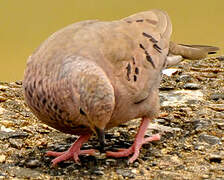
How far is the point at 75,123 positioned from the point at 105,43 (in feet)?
2.66

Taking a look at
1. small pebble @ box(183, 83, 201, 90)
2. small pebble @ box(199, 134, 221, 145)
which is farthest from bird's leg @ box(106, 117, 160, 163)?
small pebble @ box(183, 83, 201, 90)

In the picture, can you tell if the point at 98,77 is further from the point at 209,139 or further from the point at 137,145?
the point at 209,139

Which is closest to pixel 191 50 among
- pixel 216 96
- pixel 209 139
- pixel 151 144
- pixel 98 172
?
pixel 216 96

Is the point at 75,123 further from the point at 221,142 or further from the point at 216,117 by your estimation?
the point at 216,117

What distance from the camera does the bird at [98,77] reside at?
3.95 meters

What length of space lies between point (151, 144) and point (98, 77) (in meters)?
1.41

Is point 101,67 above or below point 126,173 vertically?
above

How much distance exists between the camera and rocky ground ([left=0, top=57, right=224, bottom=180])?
4500 millimetres

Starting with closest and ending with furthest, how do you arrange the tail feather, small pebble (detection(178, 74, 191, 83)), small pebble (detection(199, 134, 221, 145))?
small pebble (detection(199, 134, 221, 145)) → the tail feather → small pebble (detection(178, 74, 191, 83))

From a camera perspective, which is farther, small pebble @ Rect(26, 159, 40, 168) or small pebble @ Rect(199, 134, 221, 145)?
small pebble @ Rect(199, 134, 221, 145)

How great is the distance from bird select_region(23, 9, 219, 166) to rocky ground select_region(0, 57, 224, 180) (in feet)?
0.47

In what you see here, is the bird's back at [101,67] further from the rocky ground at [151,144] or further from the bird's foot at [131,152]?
the rocky ground at [151,144]

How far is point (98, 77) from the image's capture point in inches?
155

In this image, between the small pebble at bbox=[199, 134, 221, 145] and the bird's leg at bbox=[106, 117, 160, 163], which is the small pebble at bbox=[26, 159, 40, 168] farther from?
the small pebble at bbox=[199, 134, 221, 145]
